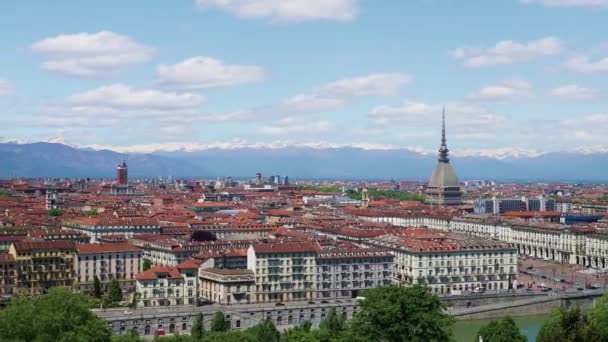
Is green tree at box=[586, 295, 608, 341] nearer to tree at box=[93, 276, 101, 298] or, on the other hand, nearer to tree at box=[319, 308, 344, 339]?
tree at box=[319, 308, 344, 339]

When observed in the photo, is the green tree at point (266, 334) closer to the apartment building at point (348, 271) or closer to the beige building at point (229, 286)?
the beige building at point (229, 286)

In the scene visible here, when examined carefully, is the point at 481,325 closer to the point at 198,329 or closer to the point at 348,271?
the point at 348,271

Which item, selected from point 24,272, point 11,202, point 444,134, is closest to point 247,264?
point 24,272

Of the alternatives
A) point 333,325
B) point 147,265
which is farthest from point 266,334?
point 147,265

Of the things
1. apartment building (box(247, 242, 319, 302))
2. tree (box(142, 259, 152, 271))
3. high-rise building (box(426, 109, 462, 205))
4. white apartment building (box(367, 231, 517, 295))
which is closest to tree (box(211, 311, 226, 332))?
apartment building (box(247, 242, 319, 302))

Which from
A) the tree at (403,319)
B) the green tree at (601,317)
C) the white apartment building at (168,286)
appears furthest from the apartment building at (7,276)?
the green tree at (601,317)

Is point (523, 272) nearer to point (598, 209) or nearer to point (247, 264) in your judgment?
point (247, 264)
